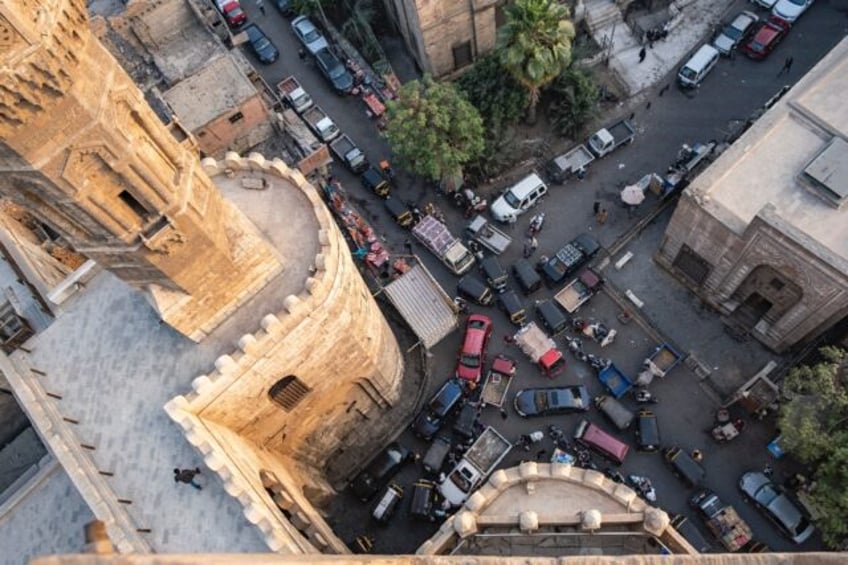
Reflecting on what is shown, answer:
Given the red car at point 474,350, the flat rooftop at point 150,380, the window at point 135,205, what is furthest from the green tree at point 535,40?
the window at point 135,205

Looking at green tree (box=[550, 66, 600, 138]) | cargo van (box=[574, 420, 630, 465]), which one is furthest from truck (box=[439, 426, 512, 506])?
green tree (box=[550, 66, 600, 138])

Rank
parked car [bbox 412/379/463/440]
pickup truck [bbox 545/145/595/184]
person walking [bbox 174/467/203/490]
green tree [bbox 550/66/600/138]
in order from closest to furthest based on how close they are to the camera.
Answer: person walking [bbox 174/467/203/490] < parked car [bbox 412/379/463/440] < green tree [bbox 550/66/600/138] < pickup truck [bbox 545/145/595/184]

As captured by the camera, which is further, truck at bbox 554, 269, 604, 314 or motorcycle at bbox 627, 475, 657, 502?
truck at bbox 554, 269, 604, 314

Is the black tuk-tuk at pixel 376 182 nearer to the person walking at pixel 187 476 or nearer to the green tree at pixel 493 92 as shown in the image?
the green tree at pixel 493 92

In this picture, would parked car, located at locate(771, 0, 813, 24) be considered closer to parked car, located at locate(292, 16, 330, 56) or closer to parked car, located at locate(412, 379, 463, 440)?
parked car, located at locate(292, 16, 330, 56)

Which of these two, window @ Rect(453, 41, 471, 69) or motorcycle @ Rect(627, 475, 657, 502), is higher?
window @ Rect(453, 41, 471, 69)

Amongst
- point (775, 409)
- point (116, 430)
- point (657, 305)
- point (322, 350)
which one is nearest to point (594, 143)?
point (657, 305)

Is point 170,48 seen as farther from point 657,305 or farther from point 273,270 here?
point 657,305

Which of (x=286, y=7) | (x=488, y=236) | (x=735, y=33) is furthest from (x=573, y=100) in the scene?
(x=286, y=7)
